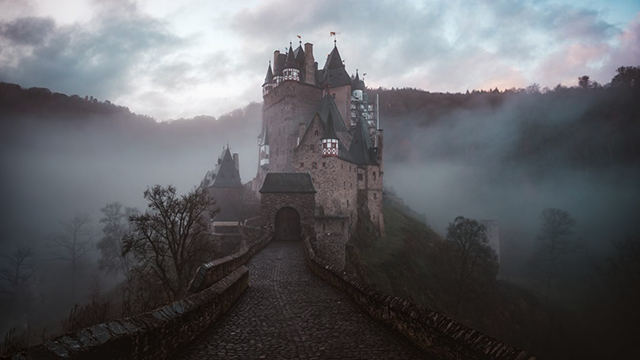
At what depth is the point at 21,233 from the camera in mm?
69188

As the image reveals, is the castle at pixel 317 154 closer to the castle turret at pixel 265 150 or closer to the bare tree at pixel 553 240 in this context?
the castle turret at pixel 265 150

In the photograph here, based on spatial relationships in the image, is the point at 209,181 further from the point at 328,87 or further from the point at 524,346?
the point at 524,346

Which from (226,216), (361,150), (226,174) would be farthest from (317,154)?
(226,174)

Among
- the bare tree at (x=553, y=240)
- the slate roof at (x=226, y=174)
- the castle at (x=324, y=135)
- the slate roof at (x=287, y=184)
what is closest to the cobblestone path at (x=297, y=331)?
the slate roof at (x=287, y=184)

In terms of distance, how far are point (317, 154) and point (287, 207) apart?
40.8 ft

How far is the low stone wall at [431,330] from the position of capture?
4.97 metres

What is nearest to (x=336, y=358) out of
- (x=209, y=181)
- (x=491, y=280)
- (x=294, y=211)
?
(x=294, y=211)

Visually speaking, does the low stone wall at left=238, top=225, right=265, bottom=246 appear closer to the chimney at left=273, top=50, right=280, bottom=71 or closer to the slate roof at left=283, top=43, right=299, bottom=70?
the slate roof at left=283, top=43, right=299, bottom=70

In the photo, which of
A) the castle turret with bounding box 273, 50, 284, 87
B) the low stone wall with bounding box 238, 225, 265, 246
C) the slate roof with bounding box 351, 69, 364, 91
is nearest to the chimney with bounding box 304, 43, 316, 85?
the castle turret with bounding box 273, 50, 284, 87

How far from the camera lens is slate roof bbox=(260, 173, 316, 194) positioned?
2853 centimetres

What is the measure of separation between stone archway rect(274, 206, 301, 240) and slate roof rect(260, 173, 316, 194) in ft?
5.61

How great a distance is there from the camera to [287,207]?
1131 inches

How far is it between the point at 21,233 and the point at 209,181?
41271 millimetres

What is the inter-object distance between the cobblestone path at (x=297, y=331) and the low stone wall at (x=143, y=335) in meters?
0.34
